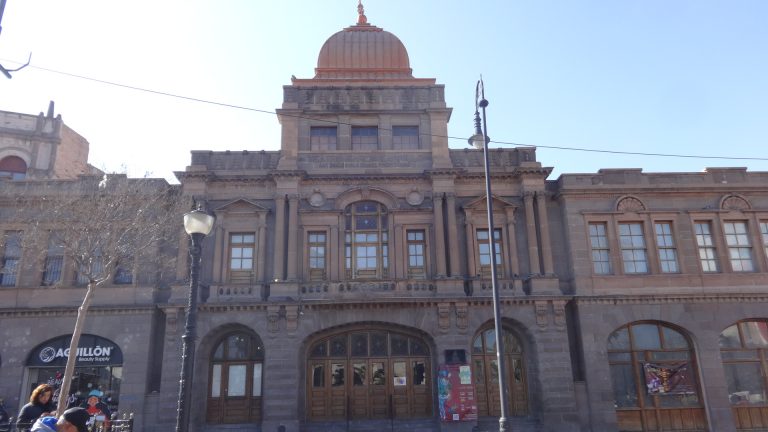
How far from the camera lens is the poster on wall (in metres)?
22.3

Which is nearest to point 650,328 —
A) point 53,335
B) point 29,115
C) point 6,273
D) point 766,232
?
point 766,232

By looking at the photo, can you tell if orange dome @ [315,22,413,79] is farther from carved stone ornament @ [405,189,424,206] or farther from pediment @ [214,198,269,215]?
pediment @ [214,198,269,215]

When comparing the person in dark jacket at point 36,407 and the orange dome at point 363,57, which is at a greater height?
the orange dome at point 363,57

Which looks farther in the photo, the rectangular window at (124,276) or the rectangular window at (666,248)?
the rectangular window at (666,248)

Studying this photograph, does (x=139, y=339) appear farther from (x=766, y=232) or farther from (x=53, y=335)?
(x=766, y=232)

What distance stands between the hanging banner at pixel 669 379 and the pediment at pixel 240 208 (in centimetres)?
1818

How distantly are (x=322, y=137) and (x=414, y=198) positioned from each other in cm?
542

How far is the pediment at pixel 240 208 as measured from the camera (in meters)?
25.1

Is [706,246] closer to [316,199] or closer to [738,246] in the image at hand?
[738,246]

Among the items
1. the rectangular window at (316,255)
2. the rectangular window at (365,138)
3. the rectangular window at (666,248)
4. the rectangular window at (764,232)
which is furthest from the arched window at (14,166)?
the rectangular window at (764,232)

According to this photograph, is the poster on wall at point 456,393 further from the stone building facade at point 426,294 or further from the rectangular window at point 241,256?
the rectangular window at point 241,256

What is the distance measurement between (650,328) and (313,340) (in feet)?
48.9

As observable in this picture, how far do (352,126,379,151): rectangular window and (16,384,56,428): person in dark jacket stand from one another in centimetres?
1774

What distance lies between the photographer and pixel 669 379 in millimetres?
23812
